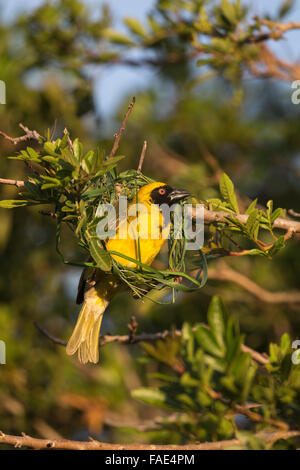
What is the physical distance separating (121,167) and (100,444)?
11.8ft

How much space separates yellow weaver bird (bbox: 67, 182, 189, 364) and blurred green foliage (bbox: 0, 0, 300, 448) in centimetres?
94

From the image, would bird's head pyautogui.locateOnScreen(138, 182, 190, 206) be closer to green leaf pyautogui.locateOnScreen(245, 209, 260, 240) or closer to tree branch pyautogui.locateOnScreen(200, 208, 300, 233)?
tree branch pyautogui.locateOnScreen(200, 208, 300, 233)

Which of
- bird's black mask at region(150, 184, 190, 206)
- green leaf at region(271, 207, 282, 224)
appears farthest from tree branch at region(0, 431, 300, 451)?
bird's black mask at region(150, 184, 190, 206)

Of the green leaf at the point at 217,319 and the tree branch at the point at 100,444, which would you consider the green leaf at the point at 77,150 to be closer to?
the green leaf at the point at 217,319

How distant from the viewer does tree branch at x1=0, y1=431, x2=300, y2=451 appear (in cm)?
201

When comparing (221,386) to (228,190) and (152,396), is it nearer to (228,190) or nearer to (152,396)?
(152,396)

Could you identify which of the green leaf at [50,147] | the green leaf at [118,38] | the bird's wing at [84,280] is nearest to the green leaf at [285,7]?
the green leaf at [118,38]

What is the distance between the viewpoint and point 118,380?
5074mm

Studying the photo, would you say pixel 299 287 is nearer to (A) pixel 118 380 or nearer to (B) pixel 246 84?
(A) pixel 118 380

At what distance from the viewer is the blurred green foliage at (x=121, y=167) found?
4.14m

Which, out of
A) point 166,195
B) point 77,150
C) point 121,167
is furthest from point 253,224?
point 121,167

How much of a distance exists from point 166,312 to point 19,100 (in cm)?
214

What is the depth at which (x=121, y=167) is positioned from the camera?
5.45 metres
